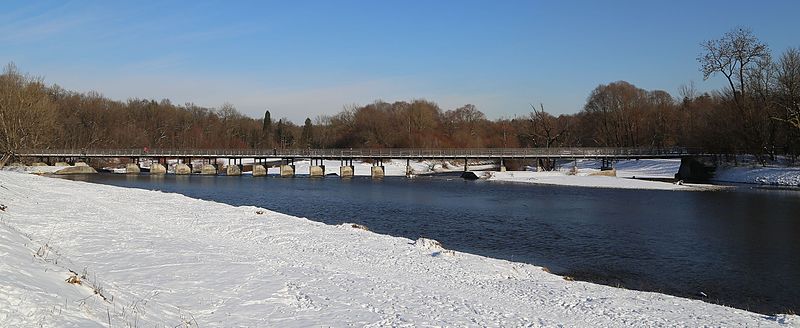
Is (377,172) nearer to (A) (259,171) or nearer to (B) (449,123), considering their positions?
(A) (259,171)

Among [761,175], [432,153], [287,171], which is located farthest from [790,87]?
[287,171]

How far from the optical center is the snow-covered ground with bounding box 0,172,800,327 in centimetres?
852

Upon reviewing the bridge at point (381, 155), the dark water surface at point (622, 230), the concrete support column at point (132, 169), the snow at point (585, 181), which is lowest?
the dark water surface at point (622, 230)

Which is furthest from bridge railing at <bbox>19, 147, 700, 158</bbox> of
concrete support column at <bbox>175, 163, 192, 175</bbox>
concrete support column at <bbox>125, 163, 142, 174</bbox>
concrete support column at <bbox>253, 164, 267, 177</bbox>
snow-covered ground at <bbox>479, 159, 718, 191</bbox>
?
concrete support column at <bbox>253, 164, 267, 177</bbox>

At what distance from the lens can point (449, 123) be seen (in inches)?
5955

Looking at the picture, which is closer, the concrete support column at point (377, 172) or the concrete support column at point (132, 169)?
the concrete support column at point (377, 172)

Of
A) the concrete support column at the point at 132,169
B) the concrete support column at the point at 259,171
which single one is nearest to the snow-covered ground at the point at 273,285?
the concrete support column at the point at 259,171

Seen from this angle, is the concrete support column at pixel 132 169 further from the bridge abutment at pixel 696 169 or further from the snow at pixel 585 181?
the bridge abutment at pixel 696 169

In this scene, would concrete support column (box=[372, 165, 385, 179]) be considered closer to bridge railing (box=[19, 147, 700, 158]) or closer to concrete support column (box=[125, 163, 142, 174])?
bridge railing (box=[19, 147, 700, 158])

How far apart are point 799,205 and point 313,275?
122 ft

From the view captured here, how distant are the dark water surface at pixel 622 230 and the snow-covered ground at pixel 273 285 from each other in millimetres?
3721

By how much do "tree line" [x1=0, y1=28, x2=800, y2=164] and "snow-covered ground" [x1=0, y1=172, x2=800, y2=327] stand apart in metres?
52.4

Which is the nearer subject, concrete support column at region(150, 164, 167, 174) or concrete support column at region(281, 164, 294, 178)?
concrete support column at region(281, 164, 294, 178)

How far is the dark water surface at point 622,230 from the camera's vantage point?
16.5m
